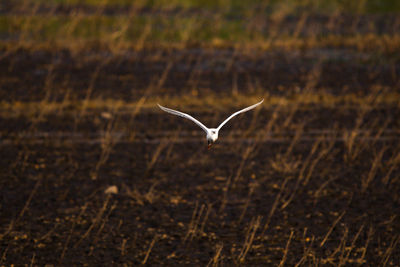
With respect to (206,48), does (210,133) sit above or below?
below

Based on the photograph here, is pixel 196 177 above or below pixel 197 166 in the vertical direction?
below

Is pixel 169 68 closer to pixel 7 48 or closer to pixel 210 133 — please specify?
pixel 7 48

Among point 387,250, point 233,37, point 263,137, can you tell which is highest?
point 233,37

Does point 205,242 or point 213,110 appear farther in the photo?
point 213,110

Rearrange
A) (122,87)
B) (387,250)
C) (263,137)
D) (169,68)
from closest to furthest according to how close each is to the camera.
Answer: (387,250) < (263,137) < (122,87) < (169,68)

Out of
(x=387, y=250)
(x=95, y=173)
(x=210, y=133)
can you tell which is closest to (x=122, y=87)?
(x=95, y=173)

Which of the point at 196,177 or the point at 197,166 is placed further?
the point at 197,166

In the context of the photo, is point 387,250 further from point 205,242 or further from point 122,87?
point 122,87

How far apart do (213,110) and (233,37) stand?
40.4ft

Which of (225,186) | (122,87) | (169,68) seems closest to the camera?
(225,186)

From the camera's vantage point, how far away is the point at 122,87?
2075 cm

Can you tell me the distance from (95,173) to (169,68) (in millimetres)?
11075

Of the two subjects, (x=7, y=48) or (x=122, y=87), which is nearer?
(x=122, y=87)

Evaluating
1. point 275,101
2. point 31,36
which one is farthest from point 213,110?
point 31,36
